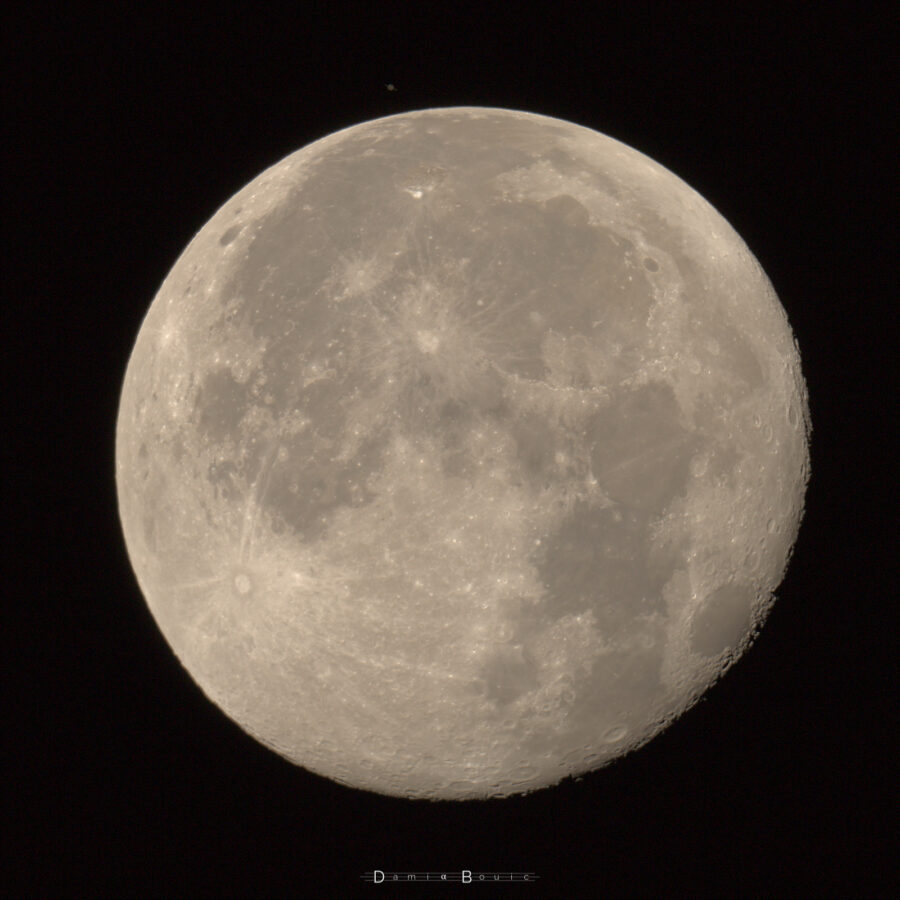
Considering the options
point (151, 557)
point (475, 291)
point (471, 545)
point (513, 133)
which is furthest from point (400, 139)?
point (151, 557)

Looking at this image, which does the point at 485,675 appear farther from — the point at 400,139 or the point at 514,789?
the point at 400,139

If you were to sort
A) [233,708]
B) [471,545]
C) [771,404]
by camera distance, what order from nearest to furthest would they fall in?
[471,545] < [771,404] < [233,708]

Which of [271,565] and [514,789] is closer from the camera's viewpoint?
[271,565]

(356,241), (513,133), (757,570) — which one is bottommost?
(757,570)

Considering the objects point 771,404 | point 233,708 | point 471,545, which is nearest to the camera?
point 471,545

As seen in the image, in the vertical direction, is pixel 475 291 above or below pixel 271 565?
above

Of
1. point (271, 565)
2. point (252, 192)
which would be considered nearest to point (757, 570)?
point (271, 565)

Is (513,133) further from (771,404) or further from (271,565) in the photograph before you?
(271,565)
